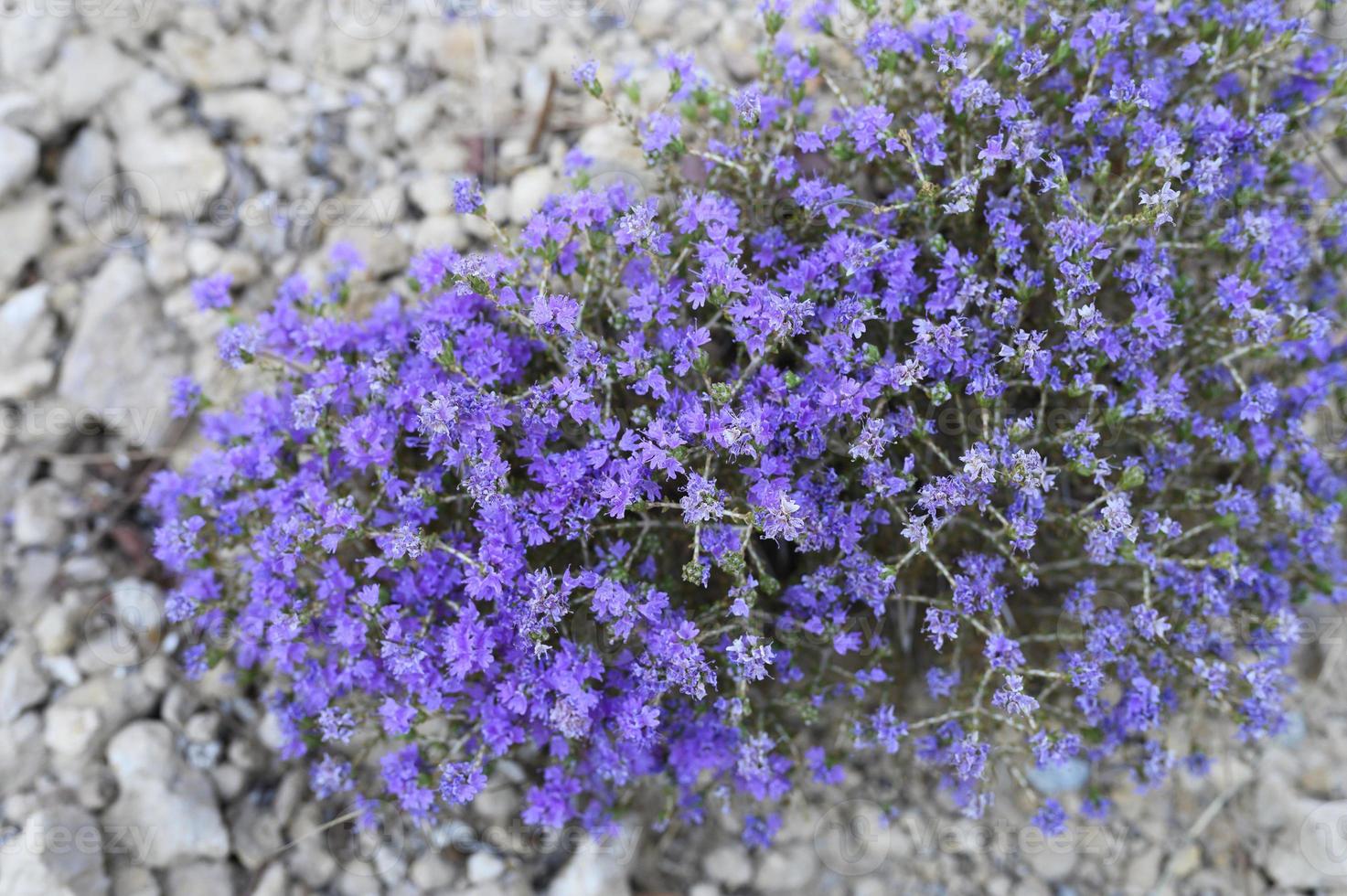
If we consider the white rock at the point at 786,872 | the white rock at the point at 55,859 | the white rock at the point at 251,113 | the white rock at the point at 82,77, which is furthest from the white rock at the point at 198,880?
the white rock at the point at 82,77

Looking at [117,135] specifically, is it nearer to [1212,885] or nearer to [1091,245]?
[1091,245]

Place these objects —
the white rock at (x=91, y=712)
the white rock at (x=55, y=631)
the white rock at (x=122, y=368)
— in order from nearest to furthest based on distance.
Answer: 1. the white rock at (x=91, y=712)
2. the white rock at (x=55, y=631)
3. the white rock at (x=122, y=368)

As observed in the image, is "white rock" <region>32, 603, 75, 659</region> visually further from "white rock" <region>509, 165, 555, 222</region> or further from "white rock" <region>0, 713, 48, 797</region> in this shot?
"white rock" <region>509, 165, 555, 222</region>

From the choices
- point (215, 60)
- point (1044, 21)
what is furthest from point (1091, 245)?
point (215, 60)

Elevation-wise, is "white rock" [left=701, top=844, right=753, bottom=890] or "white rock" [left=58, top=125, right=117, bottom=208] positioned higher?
"white rock" [left=58, top=125, right=117, bottom=208]

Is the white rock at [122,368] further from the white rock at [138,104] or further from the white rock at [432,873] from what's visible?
the white rock at [432,873]

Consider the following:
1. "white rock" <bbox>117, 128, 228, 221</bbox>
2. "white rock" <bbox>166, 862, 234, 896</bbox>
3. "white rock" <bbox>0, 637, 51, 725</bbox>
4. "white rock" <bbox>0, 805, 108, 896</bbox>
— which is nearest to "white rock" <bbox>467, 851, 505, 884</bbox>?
"white rock" <bbox>166, 862, 234, 896</bbox>

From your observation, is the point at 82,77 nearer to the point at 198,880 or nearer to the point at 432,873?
the point at 198,880
